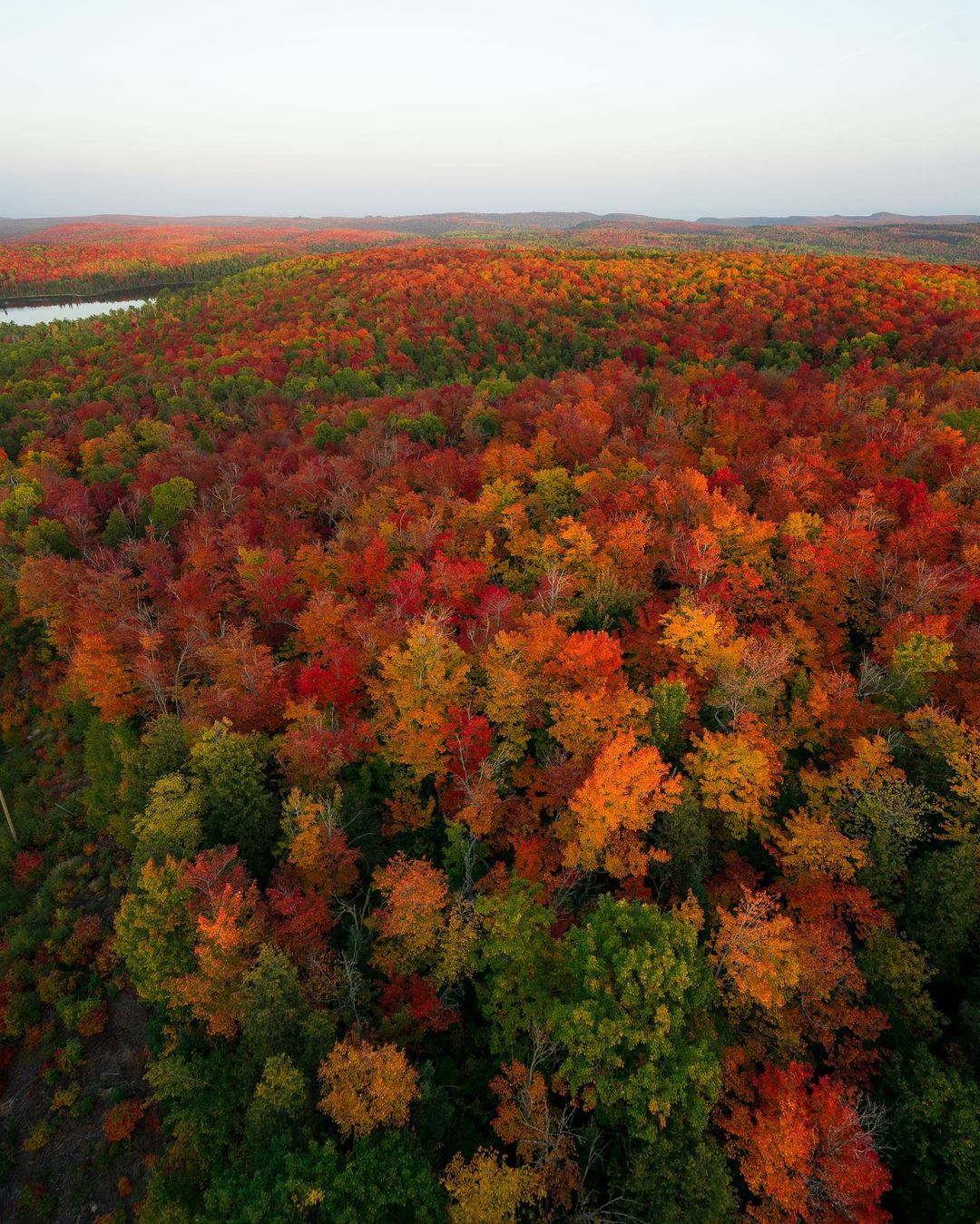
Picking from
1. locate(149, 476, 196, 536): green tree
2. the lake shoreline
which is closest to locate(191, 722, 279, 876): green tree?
locate(149, 476, 196, 536): green tree

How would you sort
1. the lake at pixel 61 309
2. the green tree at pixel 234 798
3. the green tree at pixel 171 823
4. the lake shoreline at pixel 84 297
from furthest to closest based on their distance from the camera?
the lake shoreline at pixel 84 297 → the lake at pixel 61 309 → the green tree at pixel 234 798 → the green tree at pixel 171 823

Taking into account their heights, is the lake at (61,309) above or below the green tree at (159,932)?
above

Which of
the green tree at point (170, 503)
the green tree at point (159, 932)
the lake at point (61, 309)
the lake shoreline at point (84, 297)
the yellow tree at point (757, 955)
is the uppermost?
the lake shoreline at point (84, 297)

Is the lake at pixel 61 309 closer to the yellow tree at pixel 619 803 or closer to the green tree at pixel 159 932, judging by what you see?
the green tree at pixel 159 932

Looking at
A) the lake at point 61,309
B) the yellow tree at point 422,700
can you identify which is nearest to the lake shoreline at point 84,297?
the lake at point 61,309

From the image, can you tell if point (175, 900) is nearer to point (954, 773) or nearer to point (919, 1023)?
point (919, 1023)

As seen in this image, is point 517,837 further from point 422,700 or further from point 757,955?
point 757,955

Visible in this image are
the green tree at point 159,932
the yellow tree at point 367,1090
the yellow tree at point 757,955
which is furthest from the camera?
the green tree at point 159,932

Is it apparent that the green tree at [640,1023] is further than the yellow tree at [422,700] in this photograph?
No
